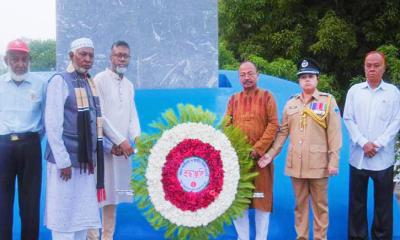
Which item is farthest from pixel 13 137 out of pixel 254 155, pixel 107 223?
pixel 254 155

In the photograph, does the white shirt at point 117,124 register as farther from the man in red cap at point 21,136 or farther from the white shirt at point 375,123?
the white shirt at point 375,123

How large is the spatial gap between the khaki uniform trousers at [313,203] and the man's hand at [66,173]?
1.65 meters

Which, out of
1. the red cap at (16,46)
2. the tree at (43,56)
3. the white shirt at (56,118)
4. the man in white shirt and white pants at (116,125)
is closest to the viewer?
the white shirt at (56,118)

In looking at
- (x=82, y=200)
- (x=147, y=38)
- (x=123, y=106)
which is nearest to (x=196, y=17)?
(x=147, y=38)

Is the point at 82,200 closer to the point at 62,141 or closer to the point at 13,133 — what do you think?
the point at 62,141

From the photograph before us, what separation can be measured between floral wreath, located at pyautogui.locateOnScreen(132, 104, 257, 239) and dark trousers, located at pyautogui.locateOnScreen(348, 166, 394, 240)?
1111 mm

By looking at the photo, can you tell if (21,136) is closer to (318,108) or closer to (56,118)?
(56,118)

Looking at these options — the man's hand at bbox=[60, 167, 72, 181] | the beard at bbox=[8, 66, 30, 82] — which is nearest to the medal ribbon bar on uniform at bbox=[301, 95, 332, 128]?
the man's hand at bbox=[60, 167, 72, 181]

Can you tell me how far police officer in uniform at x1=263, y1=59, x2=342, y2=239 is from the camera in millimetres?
3844

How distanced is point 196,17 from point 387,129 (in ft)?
6.75

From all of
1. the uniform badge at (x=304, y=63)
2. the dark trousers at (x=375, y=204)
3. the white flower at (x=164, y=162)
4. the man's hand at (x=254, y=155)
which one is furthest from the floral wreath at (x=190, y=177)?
the dark trousers at (x=375, y=204)

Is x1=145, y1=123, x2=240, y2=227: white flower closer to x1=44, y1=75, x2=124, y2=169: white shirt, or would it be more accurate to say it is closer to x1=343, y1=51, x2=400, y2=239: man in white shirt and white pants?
x1=44, y1=75, x2=124, y2=169: white shirt

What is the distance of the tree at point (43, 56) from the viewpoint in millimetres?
16750

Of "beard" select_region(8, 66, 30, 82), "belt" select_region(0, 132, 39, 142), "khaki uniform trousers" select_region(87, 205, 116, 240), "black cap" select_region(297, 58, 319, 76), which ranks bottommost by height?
"khaki uniform trousers" select_region(87, 205, 116, 240)
